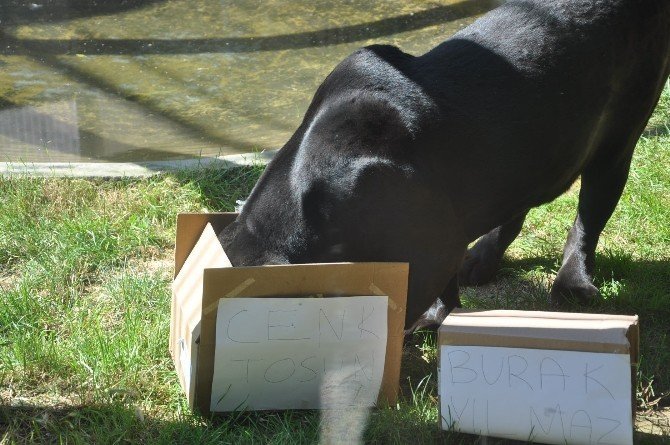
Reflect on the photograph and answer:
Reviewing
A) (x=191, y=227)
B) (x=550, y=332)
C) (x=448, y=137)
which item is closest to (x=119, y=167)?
(x=191, y=227)

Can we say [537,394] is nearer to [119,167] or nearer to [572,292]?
[572,292]

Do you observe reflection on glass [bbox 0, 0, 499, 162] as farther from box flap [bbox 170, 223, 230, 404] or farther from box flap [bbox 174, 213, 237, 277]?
box flap [bbox 170, 223, 230, 404]

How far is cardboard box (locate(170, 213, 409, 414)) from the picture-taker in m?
2.95

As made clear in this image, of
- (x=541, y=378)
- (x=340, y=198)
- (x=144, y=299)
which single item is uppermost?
(x=340, y=198)

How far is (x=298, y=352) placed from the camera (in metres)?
3.07

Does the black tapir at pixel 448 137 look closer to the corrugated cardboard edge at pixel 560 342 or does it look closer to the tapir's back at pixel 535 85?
the tapir's back at pixel 535 85

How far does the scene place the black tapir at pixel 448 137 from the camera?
10.3ft

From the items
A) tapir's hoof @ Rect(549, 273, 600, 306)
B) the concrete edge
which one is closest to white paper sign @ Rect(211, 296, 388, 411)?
tapir's hoof @ Rect(549, 273, 600, 306)

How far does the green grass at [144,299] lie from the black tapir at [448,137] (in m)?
0.56

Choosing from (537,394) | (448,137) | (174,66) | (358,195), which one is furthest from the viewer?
(174,66)

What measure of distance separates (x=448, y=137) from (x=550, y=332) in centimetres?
78

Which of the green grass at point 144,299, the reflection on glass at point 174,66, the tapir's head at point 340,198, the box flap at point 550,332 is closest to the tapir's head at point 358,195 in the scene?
the tapir's head at point 340,198

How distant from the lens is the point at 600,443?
2775mm

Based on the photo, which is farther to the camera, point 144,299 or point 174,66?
point 174,66
